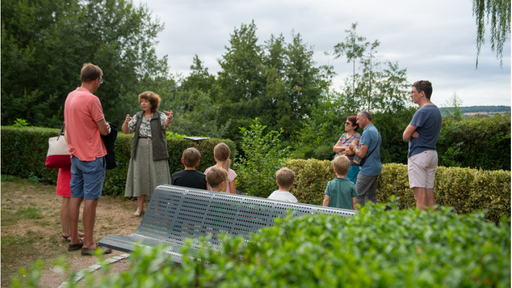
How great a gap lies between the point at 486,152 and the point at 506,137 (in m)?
0.72

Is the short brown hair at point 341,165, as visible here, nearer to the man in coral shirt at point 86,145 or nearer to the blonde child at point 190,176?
the blonde child at point 190,176

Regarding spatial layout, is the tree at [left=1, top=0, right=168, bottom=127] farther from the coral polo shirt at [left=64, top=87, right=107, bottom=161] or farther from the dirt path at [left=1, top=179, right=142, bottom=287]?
the coral polo shirt at [left=64, top=87, right=107, bottom=161]

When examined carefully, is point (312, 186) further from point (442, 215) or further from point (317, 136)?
point (317, 136)

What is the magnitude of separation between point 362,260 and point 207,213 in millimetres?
2234

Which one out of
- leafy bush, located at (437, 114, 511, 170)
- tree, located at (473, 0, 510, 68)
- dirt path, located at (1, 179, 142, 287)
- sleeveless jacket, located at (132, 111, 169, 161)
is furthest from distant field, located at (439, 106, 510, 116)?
dirt path, located at (1, 179, 142, 287)

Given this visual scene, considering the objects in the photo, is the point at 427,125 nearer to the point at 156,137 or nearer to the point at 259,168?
the point at 259,168

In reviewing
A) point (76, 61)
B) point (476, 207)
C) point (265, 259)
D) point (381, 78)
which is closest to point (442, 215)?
point (265, 259)

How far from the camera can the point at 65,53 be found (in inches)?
572

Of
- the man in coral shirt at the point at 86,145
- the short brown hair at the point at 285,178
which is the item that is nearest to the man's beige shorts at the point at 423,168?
the short brown hair at the point at 285,178

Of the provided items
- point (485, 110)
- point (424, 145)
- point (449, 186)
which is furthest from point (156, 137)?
point (485, 110)

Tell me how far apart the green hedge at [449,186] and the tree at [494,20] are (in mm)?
3070

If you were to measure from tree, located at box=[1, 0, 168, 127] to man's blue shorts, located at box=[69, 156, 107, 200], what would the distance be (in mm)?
11478

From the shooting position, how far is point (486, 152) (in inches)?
424

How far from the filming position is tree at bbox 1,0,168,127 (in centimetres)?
1361
